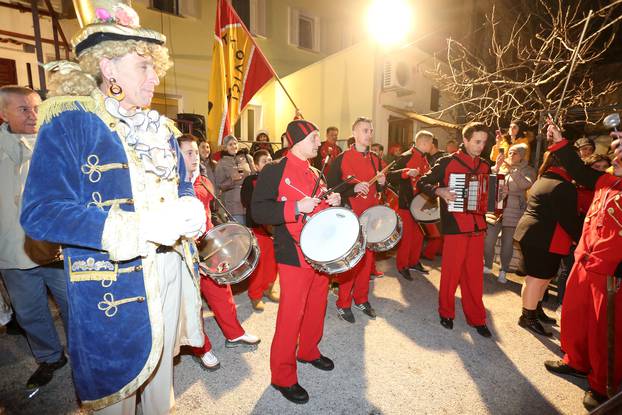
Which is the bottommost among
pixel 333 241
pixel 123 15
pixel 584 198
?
pixel 333 241

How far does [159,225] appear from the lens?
1.47 m

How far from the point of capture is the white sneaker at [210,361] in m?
3.25

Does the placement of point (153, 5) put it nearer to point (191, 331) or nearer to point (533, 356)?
point (191, 331)

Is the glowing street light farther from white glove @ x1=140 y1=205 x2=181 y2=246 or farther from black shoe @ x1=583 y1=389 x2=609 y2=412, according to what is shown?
white glove @ x1=140 y1=205 x2=181 y2=246

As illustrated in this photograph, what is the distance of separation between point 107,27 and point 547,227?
451 cm

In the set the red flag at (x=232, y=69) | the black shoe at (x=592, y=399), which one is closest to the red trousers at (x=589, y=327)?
the black shoe at (x=592, y=399)

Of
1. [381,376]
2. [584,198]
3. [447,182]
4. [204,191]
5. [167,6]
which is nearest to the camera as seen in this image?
[381,376]

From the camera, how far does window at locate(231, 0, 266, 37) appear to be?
1366cm

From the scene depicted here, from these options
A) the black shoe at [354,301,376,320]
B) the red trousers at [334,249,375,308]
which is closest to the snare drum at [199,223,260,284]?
the red trousers at [334,249,375,308]

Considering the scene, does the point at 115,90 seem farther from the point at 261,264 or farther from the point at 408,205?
the point at 408,205

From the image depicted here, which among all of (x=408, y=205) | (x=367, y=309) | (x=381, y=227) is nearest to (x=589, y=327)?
(x=381, y=227)

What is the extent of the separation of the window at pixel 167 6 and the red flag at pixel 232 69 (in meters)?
6.76

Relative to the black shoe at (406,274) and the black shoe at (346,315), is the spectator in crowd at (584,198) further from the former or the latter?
the black shoe at (346,315)

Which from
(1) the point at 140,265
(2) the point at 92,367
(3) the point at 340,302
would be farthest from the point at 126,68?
(3) the point at 340,302
